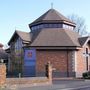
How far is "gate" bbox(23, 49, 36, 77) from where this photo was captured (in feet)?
150

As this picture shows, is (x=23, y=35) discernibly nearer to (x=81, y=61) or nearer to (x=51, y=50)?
(x=51, y=50)

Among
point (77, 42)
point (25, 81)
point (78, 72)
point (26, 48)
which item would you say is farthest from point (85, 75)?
point (25, 81)

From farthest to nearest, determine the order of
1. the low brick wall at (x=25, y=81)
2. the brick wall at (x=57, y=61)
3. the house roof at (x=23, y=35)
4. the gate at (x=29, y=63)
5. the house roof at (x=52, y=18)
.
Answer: the house roof at (x=52, y=18) < the house roof at (x=23, y=35) < the gate at (x=29, y=63) < the brick wall at (x=57, y=61) < the low brick wall at (x=25, y=81)

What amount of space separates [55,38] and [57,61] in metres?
4.35

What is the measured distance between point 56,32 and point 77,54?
5.83 m

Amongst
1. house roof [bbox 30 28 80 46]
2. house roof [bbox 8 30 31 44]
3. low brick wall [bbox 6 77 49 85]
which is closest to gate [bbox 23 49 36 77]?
house roof [bbox 30 28 80 46]

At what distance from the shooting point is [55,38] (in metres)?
47.3

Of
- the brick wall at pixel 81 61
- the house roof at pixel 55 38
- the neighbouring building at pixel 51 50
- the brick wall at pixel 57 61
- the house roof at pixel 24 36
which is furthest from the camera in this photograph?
the house roof at pixel 24 36

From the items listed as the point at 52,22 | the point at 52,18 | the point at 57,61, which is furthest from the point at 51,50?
the point at 52,18

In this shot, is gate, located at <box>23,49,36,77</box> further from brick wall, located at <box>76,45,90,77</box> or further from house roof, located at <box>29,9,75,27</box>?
brick wall, located at <box>76,45,90,77</box>

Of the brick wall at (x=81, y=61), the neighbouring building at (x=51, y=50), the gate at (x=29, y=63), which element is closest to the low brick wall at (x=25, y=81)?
the neighbouring building at (x=51, y=50)

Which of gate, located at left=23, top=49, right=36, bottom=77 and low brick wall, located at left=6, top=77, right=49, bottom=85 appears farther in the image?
gate, located at left=23, top=49, right=36, bottom=77

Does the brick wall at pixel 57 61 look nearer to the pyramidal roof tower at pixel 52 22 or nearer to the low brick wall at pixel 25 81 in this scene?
the pyramidal roof tower at pixel 52 22

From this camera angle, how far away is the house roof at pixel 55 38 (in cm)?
4591
